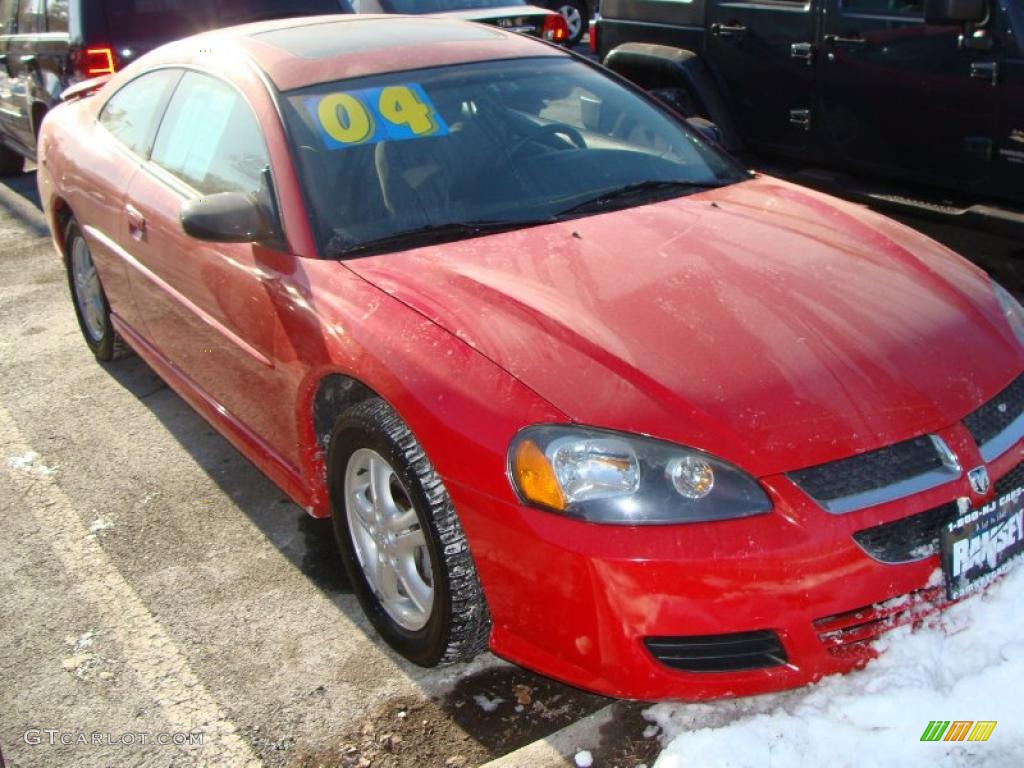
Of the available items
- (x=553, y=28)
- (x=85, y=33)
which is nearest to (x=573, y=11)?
(x=553, y=28)

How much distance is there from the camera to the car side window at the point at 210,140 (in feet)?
12.4

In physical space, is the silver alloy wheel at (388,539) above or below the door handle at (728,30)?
below

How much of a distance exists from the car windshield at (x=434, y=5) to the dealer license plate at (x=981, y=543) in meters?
8.94

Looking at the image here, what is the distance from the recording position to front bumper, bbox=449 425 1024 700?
2504 millimetres

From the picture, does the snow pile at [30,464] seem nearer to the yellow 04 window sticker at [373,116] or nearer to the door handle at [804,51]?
the yellow 04 window sticker at [373,116]

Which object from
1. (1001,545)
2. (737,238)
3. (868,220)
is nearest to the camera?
(1001,545)

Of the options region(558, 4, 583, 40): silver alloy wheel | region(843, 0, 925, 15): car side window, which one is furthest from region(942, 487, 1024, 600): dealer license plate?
region(558, 4, 583, 40): silver alloy wheel

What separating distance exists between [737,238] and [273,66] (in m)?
1.64

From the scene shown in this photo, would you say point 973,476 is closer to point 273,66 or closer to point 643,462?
point 643,462

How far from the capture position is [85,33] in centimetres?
783

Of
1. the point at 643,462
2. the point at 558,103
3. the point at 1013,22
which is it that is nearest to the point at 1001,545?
the point at 643,462

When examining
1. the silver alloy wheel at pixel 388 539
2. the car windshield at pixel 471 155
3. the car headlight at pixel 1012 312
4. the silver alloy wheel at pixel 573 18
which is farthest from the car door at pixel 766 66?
the silver alloy wheel at pixel 573 18

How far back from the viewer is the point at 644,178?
389 centimetres

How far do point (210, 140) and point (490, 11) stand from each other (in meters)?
7.69
